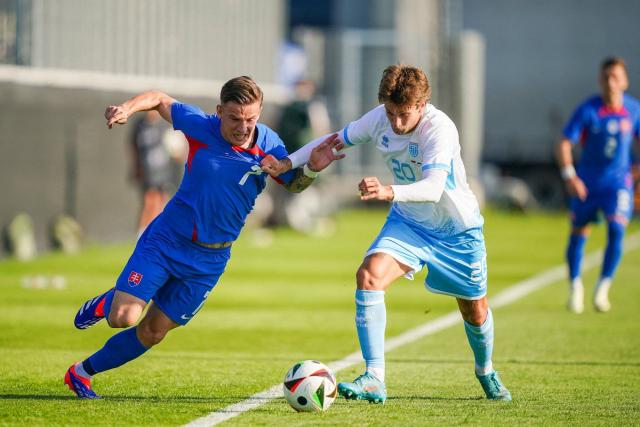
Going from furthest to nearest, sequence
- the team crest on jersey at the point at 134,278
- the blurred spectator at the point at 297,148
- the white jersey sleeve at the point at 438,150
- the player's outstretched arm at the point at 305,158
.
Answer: the blurred spectator at the point at 297,148 < the player's outstretched arm at the point at 305,158 < the team crest on jersey at the point at 134,278 < the white jersey sleeve at the point at 438,150

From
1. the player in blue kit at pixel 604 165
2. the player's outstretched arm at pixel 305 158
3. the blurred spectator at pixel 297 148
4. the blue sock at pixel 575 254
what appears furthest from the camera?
the blurred spectator at pixel 297 148

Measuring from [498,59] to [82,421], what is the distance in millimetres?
37174

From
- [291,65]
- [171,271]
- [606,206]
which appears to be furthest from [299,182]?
[291,65]

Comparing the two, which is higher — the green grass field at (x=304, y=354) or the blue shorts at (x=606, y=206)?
the blue shorts at (x=606, y=206)

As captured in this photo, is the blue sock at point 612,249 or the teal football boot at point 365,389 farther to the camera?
the blue sock at point 612,249

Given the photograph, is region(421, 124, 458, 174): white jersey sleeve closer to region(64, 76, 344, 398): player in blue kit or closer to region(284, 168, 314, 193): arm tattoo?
region(64, 76, 344, 398): player in blue kit

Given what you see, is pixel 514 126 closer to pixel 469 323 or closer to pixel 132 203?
pixel 132 203

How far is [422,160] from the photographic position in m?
7.25

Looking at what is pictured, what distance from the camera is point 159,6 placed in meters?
23.0

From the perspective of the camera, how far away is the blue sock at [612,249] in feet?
41.4

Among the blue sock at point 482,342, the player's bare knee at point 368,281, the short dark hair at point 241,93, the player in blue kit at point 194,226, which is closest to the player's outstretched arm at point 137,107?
the player in blue kit at point 194,226

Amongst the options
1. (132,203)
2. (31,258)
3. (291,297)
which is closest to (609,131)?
(291,297)

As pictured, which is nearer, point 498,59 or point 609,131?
point 609,131

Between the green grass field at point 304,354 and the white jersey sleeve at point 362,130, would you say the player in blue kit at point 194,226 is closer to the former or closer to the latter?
the white jersey sleeve at point 362,130
